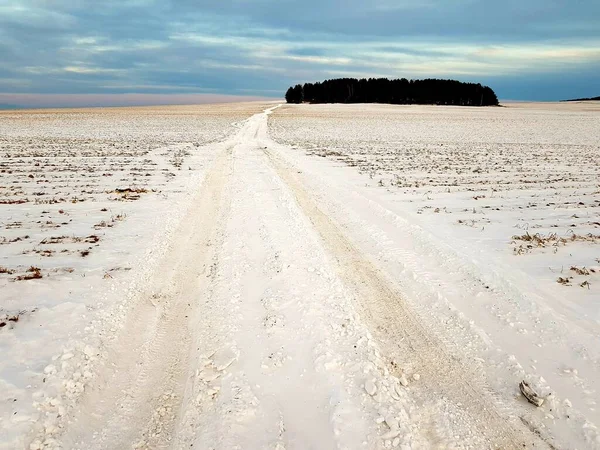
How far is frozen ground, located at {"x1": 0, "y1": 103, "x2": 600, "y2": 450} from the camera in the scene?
171 inches

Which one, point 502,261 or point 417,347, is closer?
point 417,347

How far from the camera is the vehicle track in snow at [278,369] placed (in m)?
4.22

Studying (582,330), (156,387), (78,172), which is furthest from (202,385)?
(78,172)

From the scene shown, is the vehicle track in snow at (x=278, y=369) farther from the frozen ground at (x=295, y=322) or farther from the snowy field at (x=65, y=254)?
the snowy field at (x=65, y=254)

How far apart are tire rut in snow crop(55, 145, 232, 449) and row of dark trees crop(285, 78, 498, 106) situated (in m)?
164

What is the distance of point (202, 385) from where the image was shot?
16.0 ft

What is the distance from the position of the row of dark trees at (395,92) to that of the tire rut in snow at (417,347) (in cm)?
16303

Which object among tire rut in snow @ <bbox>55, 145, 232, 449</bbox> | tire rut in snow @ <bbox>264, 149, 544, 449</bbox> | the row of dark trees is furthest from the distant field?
the row of dark trees

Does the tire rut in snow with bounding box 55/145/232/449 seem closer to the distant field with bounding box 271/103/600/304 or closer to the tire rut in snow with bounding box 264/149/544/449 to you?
the tire rut in snow with bounding box 264/149/544/449

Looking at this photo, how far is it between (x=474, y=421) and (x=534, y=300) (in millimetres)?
3364

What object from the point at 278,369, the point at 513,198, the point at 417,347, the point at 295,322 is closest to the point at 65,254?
the point at 295,322

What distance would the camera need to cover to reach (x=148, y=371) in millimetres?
5203

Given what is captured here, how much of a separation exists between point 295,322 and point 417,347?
1822 mm

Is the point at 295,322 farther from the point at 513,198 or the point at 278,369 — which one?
the point at 513,198
